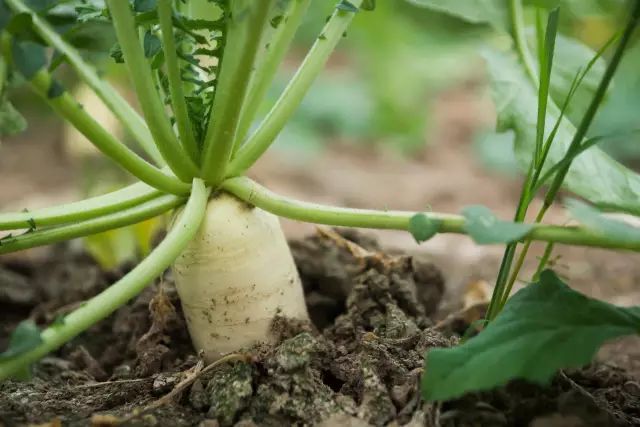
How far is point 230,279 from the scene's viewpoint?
41.6 inches

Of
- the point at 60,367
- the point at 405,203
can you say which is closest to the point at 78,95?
the point at 405,203

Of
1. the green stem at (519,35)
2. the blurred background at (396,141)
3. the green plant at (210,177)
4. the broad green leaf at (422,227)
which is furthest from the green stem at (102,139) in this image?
the blurred background at (396,141)

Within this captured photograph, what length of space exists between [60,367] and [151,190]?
339 mm

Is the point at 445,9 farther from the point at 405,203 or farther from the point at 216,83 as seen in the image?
the point at 405,203

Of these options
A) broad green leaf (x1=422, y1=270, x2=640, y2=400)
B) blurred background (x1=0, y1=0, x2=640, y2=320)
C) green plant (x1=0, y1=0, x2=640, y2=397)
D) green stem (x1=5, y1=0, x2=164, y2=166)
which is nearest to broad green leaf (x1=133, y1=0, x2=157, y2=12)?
green plant (x1=0, y1=0, x2=640, y2=397)

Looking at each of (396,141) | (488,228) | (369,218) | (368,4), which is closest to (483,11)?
(368,4)

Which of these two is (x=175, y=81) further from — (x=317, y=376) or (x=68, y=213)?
(x=317, y=376)

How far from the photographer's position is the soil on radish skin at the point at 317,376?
852mm

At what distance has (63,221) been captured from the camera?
100 centimetres

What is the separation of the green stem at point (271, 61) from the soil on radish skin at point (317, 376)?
11.1 inches

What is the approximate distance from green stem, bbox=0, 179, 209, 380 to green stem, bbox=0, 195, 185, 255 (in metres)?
0.06

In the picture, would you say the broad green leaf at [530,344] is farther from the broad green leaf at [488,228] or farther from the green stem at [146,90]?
the green stem at [146,90]

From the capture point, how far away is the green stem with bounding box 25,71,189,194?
0.83m

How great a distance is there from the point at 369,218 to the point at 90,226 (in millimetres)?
349
